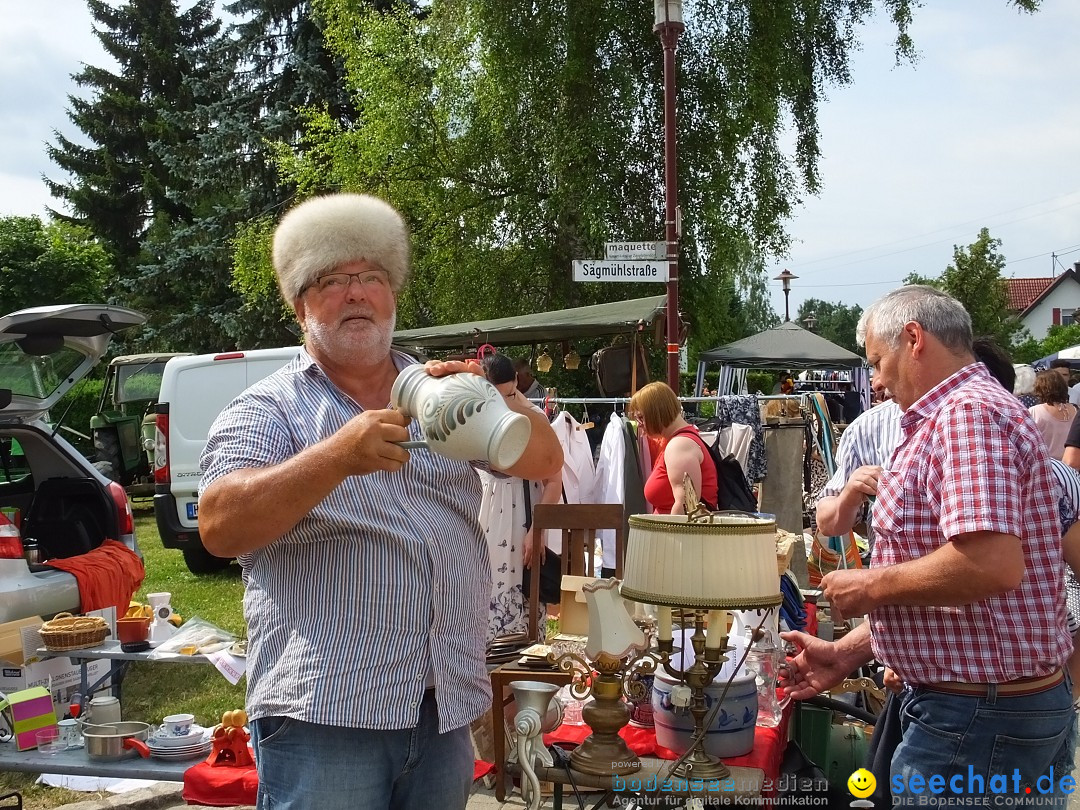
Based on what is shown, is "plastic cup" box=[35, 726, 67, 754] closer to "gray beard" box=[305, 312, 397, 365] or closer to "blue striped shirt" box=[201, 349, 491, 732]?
"blue striped shirt" box=[201, 349, 491, 732]

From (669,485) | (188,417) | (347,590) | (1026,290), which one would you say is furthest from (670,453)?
(1026,290)

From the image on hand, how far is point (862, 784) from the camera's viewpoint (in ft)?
8.21

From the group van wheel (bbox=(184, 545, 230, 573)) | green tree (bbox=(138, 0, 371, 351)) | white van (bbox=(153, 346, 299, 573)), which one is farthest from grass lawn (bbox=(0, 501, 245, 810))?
green tree (bbox=(138, 0, 371, 351))

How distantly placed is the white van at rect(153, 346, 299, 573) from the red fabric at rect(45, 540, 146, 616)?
2333 millimetres

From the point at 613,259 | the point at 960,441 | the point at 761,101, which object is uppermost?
the point at 761,101

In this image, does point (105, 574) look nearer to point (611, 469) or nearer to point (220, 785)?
point (220, 785)

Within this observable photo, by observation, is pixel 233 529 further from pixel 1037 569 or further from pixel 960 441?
pixel 1037 569

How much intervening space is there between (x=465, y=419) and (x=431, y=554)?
369mm

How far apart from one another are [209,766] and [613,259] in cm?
551

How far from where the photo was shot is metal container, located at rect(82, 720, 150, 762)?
160 inches

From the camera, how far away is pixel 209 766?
3.85 metres

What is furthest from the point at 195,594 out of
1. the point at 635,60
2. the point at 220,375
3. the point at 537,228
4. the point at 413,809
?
the point at 635,60

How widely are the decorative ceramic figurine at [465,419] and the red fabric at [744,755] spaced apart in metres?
1.55

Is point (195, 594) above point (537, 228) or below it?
below
